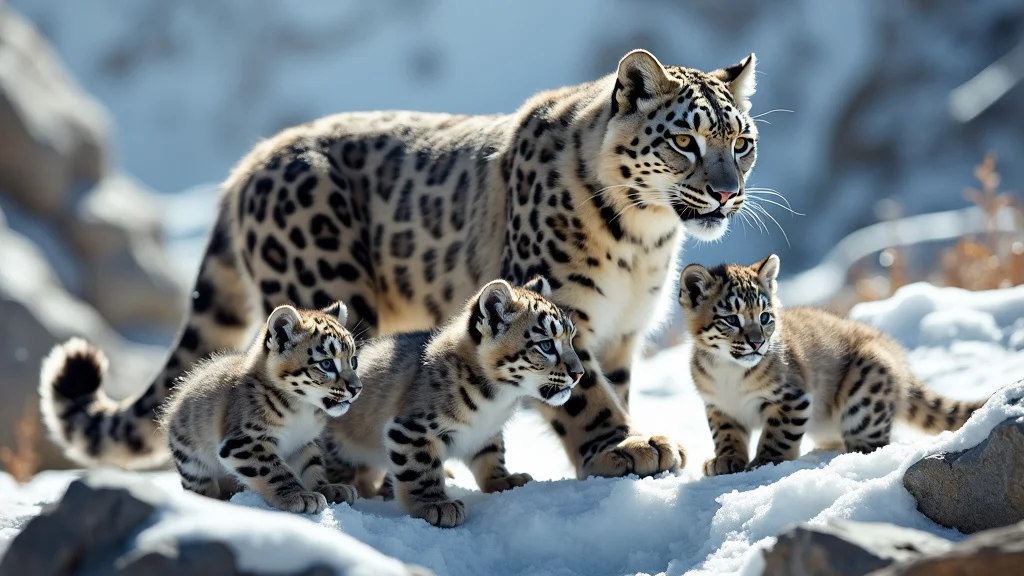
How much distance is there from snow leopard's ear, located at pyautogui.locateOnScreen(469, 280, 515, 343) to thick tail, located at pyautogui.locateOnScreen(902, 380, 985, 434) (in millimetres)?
2124

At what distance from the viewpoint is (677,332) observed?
12094mm

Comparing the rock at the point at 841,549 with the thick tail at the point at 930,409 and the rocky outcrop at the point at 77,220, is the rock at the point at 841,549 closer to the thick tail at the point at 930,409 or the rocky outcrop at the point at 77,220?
the thick tail at the point at 930,409

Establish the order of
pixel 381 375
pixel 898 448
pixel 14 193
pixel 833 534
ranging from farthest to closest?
1. pixel 14 193
2. pixel 381 375
3. pixel 898 448
4. pixel 833 534

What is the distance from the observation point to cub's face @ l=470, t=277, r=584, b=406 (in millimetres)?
5406

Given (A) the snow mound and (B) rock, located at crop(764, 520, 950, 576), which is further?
(A) the snow mound

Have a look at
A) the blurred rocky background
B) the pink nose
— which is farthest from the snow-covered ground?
the blurred rocky background

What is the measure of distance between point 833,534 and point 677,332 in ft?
28.2

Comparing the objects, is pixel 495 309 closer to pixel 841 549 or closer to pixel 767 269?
pixel 767 269

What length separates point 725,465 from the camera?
593 centimetres

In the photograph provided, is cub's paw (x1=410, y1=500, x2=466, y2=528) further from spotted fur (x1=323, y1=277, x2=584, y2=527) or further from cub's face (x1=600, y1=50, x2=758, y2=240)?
cub's face (x1=600, y1=50, x2=758, y2=240)

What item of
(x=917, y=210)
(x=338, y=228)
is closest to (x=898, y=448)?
(x=338, y=228)

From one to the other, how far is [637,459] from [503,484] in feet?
2.02

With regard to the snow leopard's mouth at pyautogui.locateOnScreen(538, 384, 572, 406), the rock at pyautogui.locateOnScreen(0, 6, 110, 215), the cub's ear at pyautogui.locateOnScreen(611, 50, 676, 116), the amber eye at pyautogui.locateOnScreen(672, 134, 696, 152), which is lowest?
the rock at pyautogui.locateOnScreen(0, 6, 110, 215)

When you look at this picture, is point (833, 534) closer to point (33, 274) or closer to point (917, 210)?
point (33, 274)
